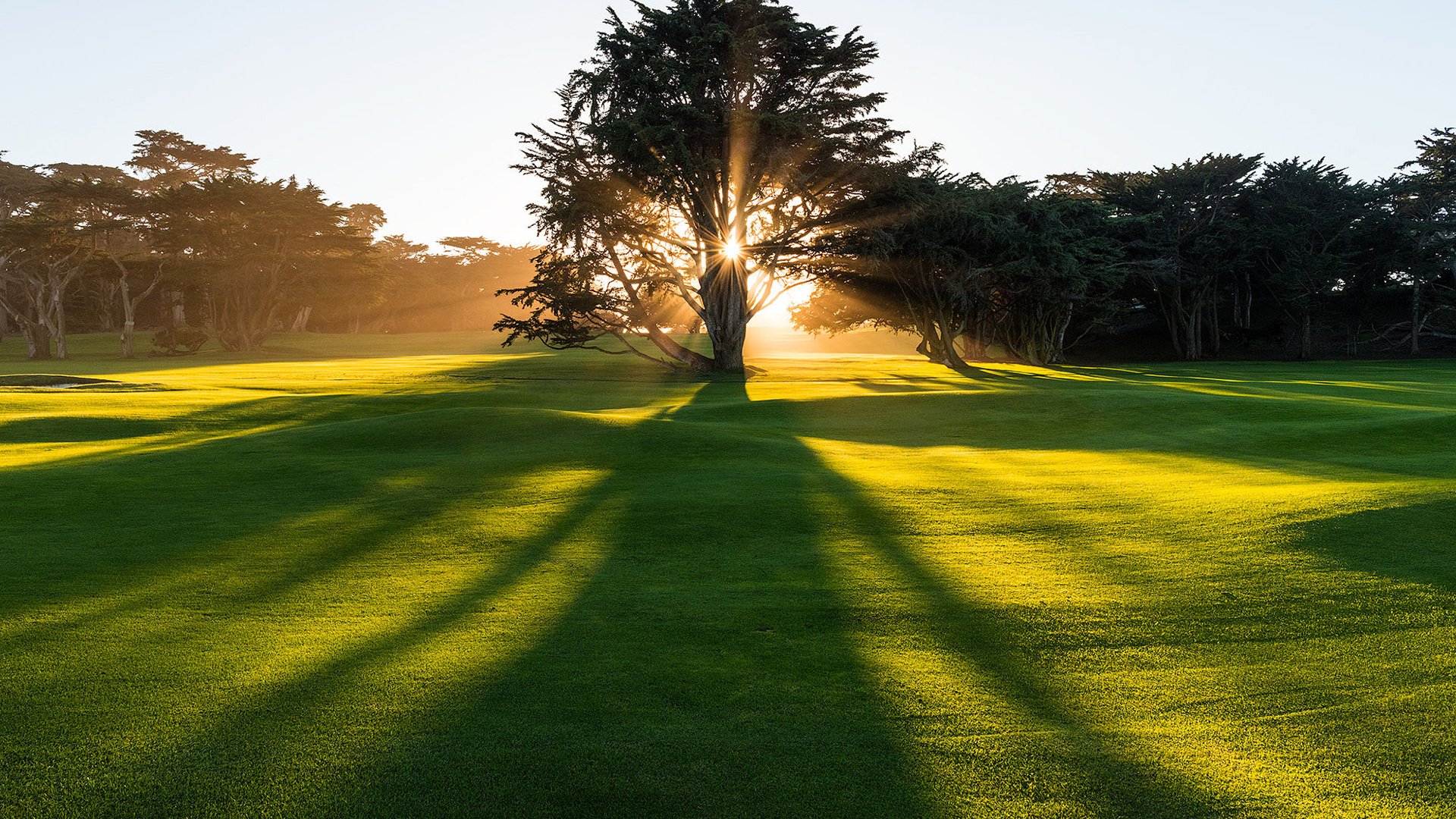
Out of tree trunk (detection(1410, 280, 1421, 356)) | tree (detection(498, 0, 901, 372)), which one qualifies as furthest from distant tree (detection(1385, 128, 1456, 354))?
tree (detection(498, 0, 901, 372))

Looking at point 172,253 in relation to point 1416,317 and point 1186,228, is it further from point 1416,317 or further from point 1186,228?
point 1416,317

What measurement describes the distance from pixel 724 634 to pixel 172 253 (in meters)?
75.6

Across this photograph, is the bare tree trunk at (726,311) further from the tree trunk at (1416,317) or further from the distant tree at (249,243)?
the tree trunk at (1416,317)

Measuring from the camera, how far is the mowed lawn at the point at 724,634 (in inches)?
172

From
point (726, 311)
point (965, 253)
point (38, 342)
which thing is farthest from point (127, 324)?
point (965, 253)

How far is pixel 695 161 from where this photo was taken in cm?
3809

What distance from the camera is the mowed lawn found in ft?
14.3

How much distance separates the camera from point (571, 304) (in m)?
40.2

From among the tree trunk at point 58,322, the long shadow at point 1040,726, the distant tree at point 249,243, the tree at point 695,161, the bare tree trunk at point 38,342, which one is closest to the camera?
the long shadow at point 1040,726

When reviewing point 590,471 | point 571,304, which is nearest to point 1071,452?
point 590,471

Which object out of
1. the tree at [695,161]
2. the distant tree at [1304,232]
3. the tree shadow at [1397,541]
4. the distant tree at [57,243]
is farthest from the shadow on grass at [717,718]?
the distant tree at [57,243]

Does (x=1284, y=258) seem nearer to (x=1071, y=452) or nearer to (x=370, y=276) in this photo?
(x=1071, y=452)

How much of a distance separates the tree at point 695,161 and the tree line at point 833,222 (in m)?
0.10

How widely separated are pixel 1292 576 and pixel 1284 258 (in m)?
62.8
